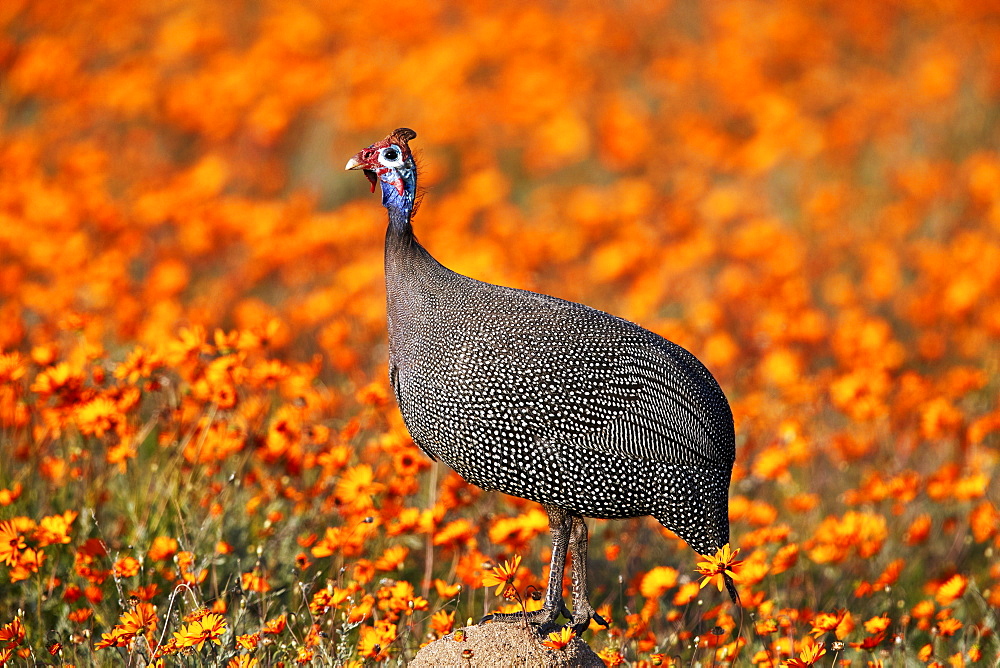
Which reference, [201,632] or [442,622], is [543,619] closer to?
[442,622]

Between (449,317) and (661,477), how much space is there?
866mm

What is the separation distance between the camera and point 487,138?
10.9 meters

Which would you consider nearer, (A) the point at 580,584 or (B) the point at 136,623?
(B) the point at 136,623

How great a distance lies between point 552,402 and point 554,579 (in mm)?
685

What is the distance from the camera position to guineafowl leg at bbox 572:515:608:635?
383 centimetres

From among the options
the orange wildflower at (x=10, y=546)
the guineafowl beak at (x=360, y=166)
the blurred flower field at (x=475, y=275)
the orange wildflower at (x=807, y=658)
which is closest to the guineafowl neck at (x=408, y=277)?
the guineafowl beak at (x=360, y=166)

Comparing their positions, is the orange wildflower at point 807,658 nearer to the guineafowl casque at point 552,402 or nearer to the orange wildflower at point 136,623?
the guineafowl casque at point 552,402

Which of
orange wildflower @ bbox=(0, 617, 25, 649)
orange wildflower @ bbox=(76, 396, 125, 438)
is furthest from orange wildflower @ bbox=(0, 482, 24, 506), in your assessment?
orange wildflower @ bbox=(0, 617, 25, 649)

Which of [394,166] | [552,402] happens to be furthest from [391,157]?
[552,402]

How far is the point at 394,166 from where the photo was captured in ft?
12.4

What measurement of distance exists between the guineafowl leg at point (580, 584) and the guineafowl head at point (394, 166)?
1233 mm

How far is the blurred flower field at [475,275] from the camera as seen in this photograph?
4.12 metres

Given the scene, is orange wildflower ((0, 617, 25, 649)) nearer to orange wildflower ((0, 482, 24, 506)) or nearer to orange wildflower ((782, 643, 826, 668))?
orange wildflower ((0, 482, 24, 506))

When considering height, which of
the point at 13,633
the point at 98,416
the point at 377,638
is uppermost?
the point at 98,416
